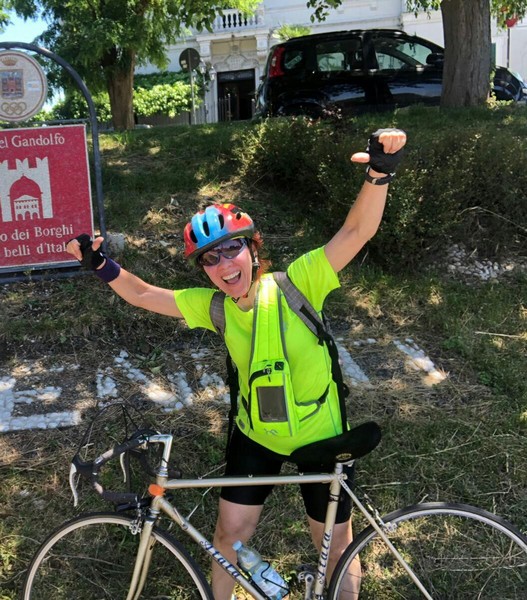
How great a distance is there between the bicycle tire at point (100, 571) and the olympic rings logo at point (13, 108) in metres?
3.17

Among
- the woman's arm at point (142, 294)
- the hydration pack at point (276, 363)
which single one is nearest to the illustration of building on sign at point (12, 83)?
the woman's arm at point (142, 294)

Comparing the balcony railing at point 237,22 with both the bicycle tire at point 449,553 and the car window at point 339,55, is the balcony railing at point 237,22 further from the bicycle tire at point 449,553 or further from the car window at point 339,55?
the bicycle tire at point 449,553

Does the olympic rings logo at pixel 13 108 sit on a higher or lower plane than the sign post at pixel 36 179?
higher

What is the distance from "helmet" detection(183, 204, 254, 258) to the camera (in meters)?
1.98

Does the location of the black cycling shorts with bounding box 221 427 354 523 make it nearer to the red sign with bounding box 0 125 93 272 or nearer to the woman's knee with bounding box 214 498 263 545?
the woman's knee with bounding box 214 498 263 545

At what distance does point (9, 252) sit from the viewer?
4.55m

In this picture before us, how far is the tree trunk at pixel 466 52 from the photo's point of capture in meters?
7.61

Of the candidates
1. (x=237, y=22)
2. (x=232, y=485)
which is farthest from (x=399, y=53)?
(x=237, y=22)

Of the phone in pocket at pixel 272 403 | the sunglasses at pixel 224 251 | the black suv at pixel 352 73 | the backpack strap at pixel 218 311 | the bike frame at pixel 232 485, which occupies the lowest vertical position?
the bike frame at pixel 232 485

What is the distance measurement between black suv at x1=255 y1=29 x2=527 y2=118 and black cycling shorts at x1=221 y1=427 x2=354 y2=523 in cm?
693

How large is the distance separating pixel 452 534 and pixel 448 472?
88 centimetres

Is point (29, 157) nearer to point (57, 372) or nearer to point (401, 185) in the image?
point (57, 372)

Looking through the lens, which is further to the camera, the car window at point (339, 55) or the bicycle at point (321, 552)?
the car window at point (339, 55)

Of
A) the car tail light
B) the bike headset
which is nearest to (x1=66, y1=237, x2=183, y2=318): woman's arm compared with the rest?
the bike headset
